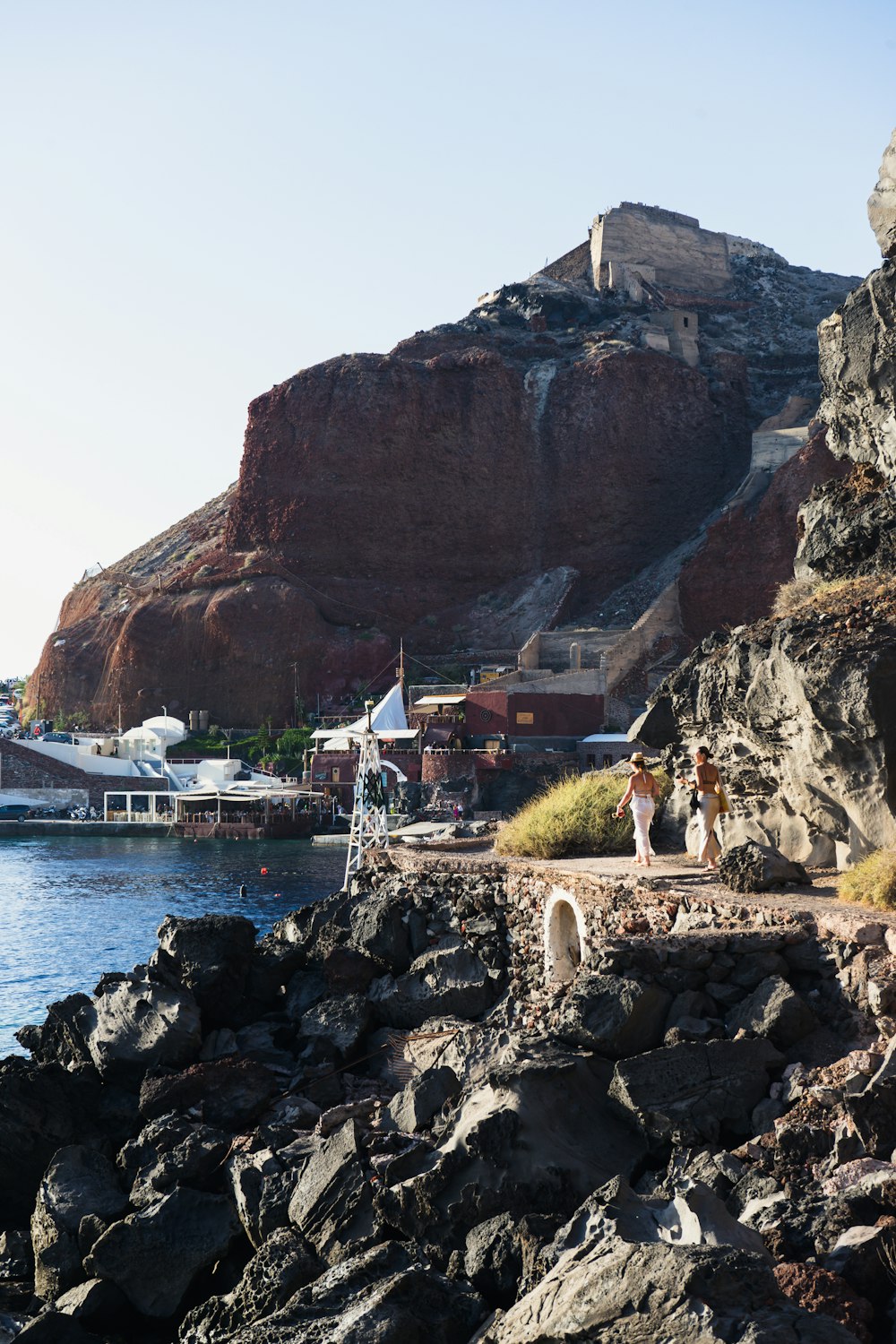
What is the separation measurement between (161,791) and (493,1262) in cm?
5472

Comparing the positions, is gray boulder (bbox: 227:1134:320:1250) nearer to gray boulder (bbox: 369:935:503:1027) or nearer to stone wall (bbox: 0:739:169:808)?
gray boulder (bbox: 369:935:503:1027)

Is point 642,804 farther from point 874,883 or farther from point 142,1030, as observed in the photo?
point 142,1030

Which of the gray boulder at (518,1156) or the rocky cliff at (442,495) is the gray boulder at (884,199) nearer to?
the gray boulder at (518,1156)

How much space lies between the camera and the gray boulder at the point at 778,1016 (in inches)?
369

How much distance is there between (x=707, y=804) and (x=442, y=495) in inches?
2482

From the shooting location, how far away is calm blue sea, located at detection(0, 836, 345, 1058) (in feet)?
80.5

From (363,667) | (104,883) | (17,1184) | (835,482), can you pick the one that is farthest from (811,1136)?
(363,667)

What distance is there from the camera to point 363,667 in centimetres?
6731

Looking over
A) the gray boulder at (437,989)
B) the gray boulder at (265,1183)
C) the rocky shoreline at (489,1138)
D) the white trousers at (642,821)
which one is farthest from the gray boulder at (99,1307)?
the white trousers at (642,821)

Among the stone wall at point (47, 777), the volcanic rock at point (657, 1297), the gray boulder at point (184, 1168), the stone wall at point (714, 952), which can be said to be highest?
the stone wall at point (47, 777)

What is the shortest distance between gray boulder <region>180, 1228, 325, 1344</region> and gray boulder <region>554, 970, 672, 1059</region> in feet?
8.26

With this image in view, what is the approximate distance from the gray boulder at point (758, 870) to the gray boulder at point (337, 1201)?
4.10 m

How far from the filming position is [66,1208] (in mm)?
11023

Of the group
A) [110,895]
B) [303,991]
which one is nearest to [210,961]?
[303,991]
